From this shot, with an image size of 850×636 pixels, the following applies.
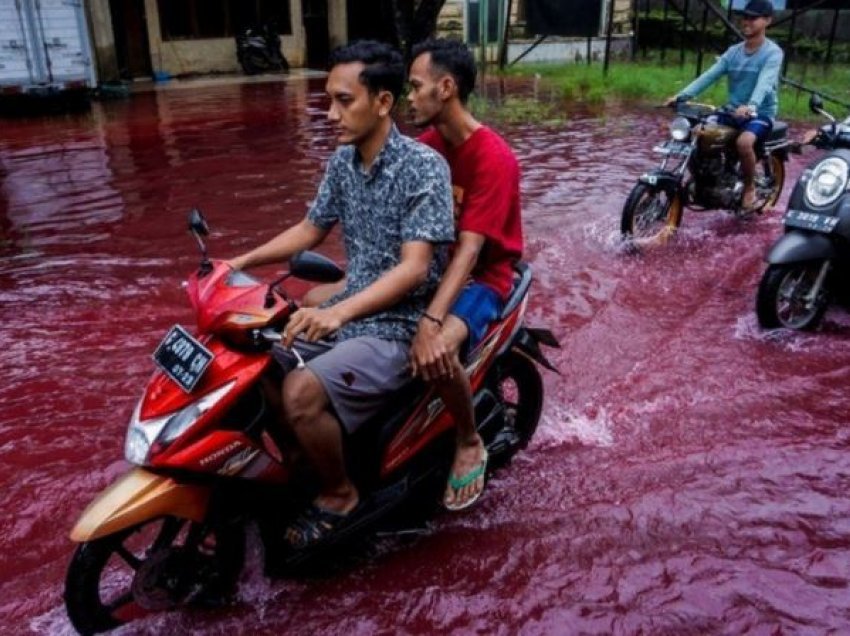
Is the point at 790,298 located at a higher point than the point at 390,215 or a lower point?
lower

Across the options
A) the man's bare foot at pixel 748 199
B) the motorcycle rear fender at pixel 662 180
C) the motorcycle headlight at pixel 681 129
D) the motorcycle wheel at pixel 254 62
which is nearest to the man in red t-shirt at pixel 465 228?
the motorcycle rear fender at pixel 662 180

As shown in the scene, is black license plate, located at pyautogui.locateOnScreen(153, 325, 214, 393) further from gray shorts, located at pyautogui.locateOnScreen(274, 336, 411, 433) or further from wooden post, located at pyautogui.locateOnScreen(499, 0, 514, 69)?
wooden post, located at pyautogui.locateOnScreen(499, 0, 514, 69)

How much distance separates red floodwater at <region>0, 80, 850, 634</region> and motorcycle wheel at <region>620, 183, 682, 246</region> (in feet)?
0.69

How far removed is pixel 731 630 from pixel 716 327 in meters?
2.88

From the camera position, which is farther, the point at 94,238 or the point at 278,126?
the point at 278,126

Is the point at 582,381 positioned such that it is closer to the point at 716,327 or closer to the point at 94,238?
the point at 716,327


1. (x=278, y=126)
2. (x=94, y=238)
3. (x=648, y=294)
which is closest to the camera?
(x=648, y=294)

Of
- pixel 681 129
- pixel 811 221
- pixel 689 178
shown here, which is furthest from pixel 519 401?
pixel 689 178

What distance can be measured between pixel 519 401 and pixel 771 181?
531 cm

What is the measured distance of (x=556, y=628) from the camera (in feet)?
9.34

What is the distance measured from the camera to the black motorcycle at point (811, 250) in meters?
4.99

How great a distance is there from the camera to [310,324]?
2455 mm

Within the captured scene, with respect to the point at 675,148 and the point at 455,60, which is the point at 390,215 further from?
the point at 675,148

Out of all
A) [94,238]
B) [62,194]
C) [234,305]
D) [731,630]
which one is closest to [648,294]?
[731,630]
